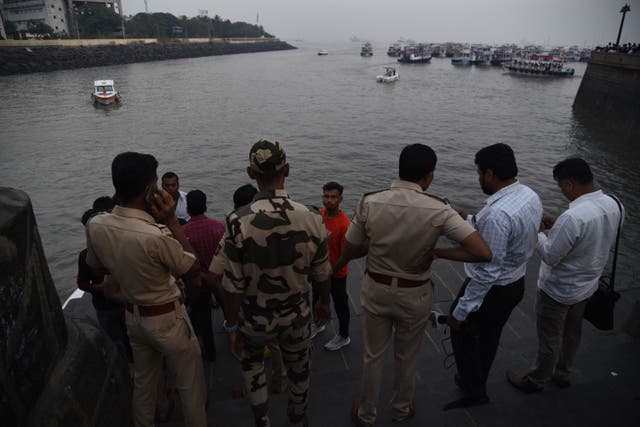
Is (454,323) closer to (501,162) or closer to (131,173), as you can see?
(501,162)

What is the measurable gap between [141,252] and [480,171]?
2.26 m

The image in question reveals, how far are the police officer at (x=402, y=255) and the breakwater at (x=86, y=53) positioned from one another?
57.9 m

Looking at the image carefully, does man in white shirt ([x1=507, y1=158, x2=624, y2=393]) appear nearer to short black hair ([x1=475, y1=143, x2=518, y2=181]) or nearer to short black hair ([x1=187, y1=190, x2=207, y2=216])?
short black hair ([x1=475, y1=143, x2=518, y2=181])

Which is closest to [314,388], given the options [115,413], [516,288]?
[115,413]

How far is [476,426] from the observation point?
2.82 meters

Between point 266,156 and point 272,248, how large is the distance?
1.73 ft

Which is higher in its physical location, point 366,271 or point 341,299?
point 366,271

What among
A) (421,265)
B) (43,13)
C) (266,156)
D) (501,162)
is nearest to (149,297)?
(266,156)

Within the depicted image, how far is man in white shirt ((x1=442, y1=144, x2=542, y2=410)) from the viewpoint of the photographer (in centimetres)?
254

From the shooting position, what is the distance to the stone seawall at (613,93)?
22.6 m

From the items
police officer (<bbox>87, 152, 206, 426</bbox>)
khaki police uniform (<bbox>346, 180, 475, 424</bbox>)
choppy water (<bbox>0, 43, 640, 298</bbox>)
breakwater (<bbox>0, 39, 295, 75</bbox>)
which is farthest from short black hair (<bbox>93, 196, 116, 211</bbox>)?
breakwater (<bbox>0, 39, 295, 75</bbox>)

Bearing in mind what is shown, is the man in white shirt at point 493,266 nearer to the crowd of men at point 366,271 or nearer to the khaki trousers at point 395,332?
the crowd of men at point 366,271

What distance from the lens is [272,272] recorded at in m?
2.29

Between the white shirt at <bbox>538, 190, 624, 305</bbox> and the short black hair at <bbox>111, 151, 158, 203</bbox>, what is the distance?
274 cm
